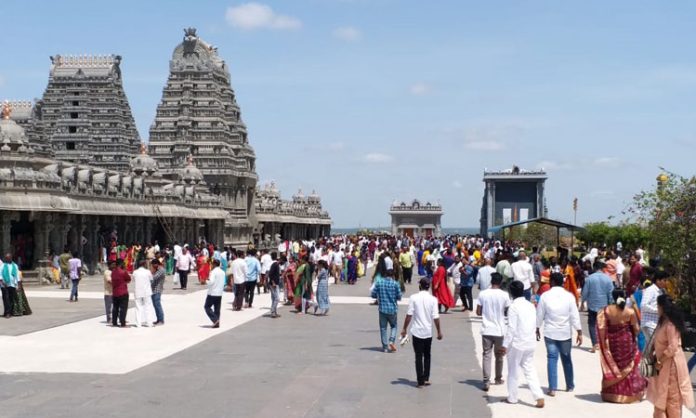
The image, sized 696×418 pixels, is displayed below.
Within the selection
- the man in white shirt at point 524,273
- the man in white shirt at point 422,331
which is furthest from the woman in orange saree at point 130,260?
the man in white shirt at point 422,331

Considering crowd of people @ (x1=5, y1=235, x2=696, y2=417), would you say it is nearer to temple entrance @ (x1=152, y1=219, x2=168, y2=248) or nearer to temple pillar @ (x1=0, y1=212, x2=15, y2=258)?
temple pillar @ (x1=0, y1=212, x2=15, y2=258)

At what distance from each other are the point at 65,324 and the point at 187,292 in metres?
8.57

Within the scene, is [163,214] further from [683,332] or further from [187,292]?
[683,332]

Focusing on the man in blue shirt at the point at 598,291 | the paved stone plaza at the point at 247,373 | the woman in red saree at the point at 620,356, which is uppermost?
the man in blue shirt at the point at 598,291

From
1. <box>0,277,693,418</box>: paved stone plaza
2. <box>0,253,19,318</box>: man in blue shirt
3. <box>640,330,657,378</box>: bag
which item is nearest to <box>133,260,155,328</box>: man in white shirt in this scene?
<box>0,277,693,418</box>: paved stone plaza

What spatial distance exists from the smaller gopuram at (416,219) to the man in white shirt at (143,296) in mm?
104909

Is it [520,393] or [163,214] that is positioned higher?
[163,214]

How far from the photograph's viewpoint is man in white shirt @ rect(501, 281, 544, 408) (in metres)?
9.40

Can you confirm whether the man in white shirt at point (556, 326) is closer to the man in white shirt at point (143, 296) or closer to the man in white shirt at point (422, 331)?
the man in white shirt at point (422, 331)

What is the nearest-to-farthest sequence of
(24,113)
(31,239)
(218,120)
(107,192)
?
(31,239)
(107,192)
(24,113)
(218,120)

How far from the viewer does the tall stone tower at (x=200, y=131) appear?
6575cm

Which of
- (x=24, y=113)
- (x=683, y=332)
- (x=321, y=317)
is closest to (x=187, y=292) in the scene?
(x=321, y=317)

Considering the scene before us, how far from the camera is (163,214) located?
144 feet

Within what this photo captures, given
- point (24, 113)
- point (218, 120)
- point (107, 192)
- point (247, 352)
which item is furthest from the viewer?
point (218, 120)
